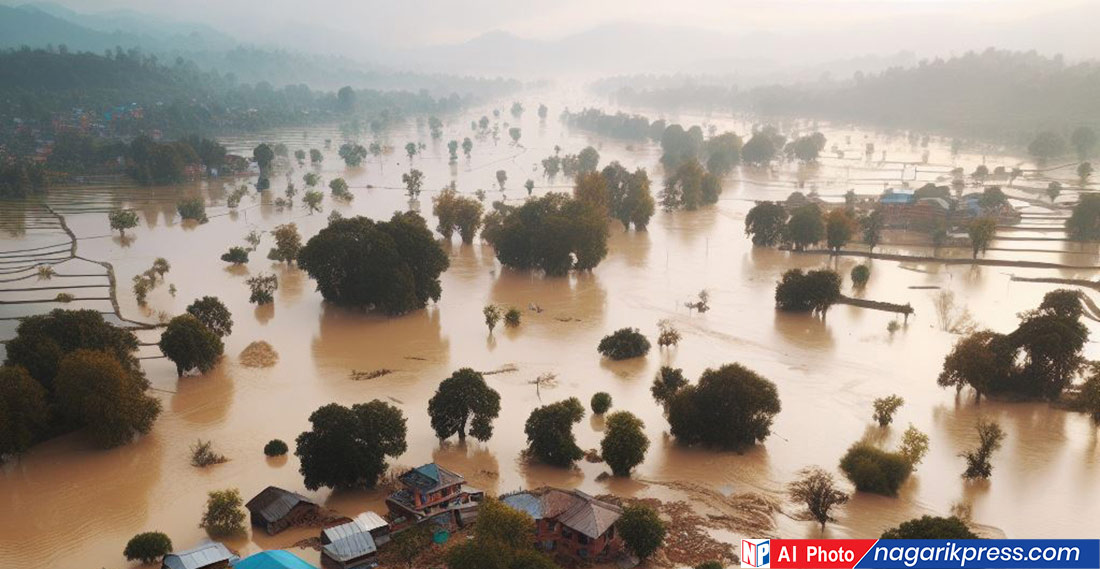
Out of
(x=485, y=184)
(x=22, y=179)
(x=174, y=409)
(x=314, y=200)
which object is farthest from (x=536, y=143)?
(x=174, y=409)

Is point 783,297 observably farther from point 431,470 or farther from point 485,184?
point 485,184

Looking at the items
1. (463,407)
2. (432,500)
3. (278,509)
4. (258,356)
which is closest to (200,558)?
(278,509)

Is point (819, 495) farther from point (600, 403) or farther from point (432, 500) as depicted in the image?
point (432, 500)

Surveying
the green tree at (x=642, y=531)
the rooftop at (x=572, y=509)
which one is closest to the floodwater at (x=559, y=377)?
the rooftop at (x=572, y=509)

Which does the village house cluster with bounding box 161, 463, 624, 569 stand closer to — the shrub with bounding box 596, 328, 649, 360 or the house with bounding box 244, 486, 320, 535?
the house with bounding box 244, 486, 320, 535

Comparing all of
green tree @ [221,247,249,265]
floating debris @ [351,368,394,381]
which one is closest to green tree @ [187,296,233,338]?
floating debris @ [351,368,394,381]
